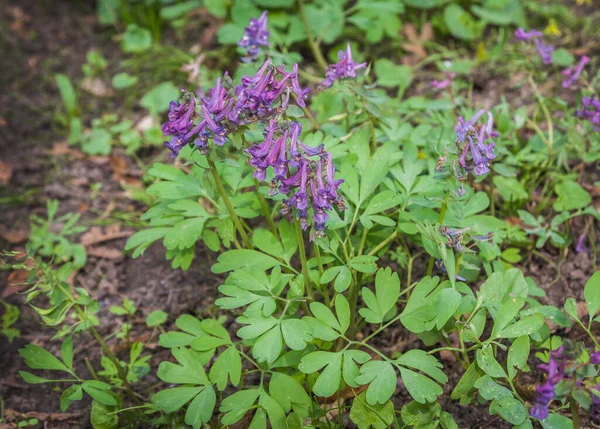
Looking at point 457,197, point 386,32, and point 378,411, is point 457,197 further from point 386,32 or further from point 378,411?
point 386,32

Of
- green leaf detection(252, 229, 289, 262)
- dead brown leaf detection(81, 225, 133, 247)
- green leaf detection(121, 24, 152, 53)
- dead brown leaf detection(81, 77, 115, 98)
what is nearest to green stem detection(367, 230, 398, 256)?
green leaf detection(252, 229, 289, 262)

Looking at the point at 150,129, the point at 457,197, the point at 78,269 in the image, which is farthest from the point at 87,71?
the point at 457,197

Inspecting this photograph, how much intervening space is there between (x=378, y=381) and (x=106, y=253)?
7.19 ft

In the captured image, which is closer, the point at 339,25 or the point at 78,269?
the point at 78,269

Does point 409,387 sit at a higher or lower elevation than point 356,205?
lower

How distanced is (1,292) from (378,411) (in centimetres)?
247

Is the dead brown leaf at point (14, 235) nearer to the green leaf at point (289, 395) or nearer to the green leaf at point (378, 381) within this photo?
the green leaf at point (289, 395)

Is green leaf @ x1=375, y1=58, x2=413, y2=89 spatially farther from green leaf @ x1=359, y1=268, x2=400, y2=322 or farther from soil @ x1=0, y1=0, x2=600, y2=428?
green leaf @ x1=359, y1=268, x2=400, y2=322

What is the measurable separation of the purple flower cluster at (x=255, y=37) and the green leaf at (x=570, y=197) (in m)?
1.94

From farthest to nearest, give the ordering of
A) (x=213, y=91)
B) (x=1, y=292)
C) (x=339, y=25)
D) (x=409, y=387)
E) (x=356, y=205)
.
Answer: (x=339, y=25)
(x=1, y=292)
(x=356, y=205)
(x=213, y=91)
(x=409, y=387)

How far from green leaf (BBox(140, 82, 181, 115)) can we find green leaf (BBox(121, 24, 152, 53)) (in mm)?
692

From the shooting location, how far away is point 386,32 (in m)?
4.68

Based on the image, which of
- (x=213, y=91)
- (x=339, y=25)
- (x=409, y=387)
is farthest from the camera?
(x=339, y=25)

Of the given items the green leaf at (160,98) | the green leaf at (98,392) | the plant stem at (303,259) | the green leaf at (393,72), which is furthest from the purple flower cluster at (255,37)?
the green leaf at (98,392)
